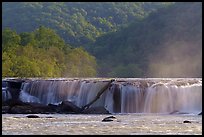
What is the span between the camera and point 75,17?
141m

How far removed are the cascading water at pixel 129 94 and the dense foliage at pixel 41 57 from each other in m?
21.1

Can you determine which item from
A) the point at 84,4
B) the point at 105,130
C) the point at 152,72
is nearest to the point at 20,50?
the point at 152,72

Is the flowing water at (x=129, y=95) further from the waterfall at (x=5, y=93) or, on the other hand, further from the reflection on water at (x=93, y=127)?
the reflection on water at (x=93, y=127)

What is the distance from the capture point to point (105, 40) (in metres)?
120

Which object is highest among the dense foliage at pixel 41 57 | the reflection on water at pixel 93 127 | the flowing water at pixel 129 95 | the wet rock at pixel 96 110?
the dense foliage at pixel 41 57

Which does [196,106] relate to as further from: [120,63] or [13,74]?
[120,63]

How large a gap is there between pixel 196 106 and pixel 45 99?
1032 centimetres

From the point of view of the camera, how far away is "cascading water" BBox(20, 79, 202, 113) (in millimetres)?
51031

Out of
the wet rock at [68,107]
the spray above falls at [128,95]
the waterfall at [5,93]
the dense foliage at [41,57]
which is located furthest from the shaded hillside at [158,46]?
the wet rock at [68,107]

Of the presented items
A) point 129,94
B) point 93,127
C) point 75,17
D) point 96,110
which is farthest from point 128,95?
point 75,17

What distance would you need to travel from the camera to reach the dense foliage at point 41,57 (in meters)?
77.4

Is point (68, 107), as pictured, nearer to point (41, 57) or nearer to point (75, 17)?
point (41, 57)

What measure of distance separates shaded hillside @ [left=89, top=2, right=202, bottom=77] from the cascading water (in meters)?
48.0

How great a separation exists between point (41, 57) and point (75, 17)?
57.9 meters
